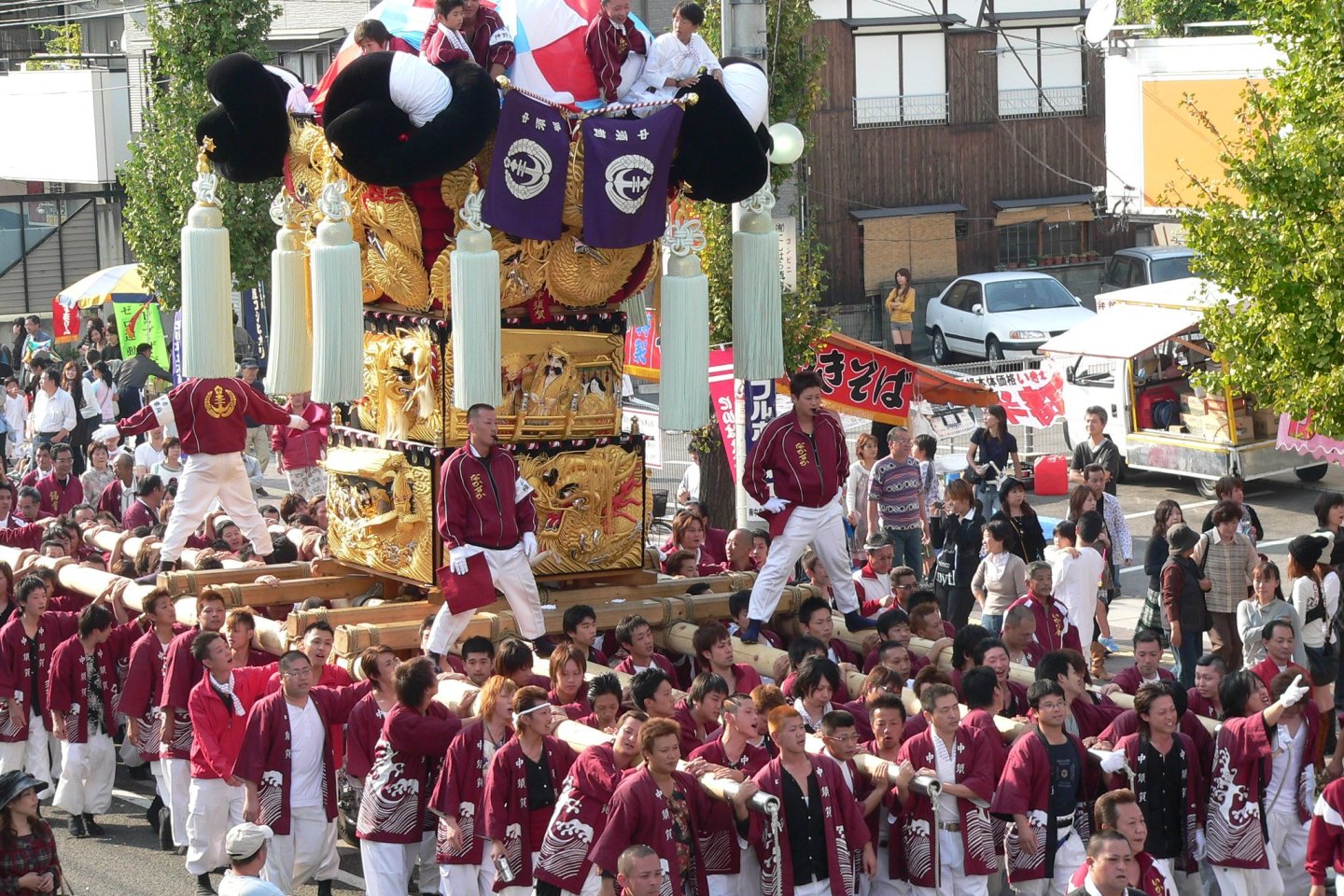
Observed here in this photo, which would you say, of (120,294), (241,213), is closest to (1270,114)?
(241,213)

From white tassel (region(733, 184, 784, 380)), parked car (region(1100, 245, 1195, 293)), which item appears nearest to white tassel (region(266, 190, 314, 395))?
white tassel (region(733, 184, 784, 380))

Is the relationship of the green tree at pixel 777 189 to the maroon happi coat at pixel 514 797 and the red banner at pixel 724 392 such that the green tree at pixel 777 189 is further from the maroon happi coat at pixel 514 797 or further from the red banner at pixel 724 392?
the maroon happi coat at pixel 514 797

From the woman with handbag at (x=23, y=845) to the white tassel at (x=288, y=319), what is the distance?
3.70 metres

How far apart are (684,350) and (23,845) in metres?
4.28

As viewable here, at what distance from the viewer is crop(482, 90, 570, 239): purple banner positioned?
10.4m

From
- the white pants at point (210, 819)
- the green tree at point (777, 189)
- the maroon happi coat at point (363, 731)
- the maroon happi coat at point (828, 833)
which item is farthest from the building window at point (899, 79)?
the maroon happi coat at point (828, 833)

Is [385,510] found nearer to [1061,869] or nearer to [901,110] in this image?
[1061,869]

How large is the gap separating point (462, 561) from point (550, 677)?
2.74ft

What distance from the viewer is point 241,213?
21109 millimetres

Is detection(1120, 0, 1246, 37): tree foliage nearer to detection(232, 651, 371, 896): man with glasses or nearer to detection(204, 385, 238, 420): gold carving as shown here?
detection(204, 385, 238, 420): gold carving

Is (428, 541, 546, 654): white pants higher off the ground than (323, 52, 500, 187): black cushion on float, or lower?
lower

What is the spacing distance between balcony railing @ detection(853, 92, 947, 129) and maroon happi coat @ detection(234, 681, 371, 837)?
866 inches

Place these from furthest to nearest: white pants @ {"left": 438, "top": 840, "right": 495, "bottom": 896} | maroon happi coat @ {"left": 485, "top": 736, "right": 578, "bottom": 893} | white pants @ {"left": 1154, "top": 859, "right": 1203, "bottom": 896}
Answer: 1. white pants @ {"left": 1154, "top": 859, "right": 1203, "bottom": 896}
2. white pants @ {"left": 438, "top": 840, "right": 495, "bottom": 896}
3. maroon happi coat @ {"left": 485, "top": 736, "right": 578, "bottom": 893}

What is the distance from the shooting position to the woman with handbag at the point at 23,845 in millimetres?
7785
